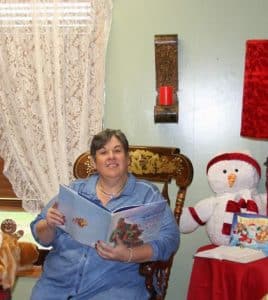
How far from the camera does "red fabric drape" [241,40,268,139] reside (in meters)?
2.00

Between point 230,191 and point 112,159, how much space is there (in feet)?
2.07

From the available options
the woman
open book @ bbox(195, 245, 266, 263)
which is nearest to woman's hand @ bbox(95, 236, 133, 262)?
the woman

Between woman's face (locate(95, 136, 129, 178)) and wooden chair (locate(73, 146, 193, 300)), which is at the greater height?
woman's face (locate(95, 136, 129, 178))

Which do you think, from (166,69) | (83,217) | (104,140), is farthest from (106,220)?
(166,69)

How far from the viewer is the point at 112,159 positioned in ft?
6.17

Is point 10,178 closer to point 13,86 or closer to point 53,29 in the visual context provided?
point 13,86

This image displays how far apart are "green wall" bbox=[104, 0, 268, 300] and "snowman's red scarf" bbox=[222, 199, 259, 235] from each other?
335mm

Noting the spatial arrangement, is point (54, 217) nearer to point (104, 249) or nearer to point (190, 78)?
point (104, 249)

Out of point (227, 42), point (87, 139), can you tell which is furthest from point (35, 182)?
point (227, 42)

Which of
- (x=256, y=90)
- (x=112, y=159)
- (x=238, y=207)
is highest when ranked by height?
(x=256, y=90)

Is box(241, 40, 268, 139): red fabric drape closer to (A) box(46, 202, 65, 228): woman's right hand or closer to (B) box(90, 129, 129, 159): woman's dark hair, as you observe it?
(B) box(90, 129, 129, 159): woman's dark hair

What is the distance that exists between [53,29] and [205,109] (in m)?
0.87

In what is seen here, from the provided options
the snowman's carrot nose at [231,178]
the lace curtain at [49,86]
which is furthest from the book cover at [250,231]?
the lace curtain at [49,86]

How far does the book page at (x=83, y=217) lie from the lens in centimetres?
161
